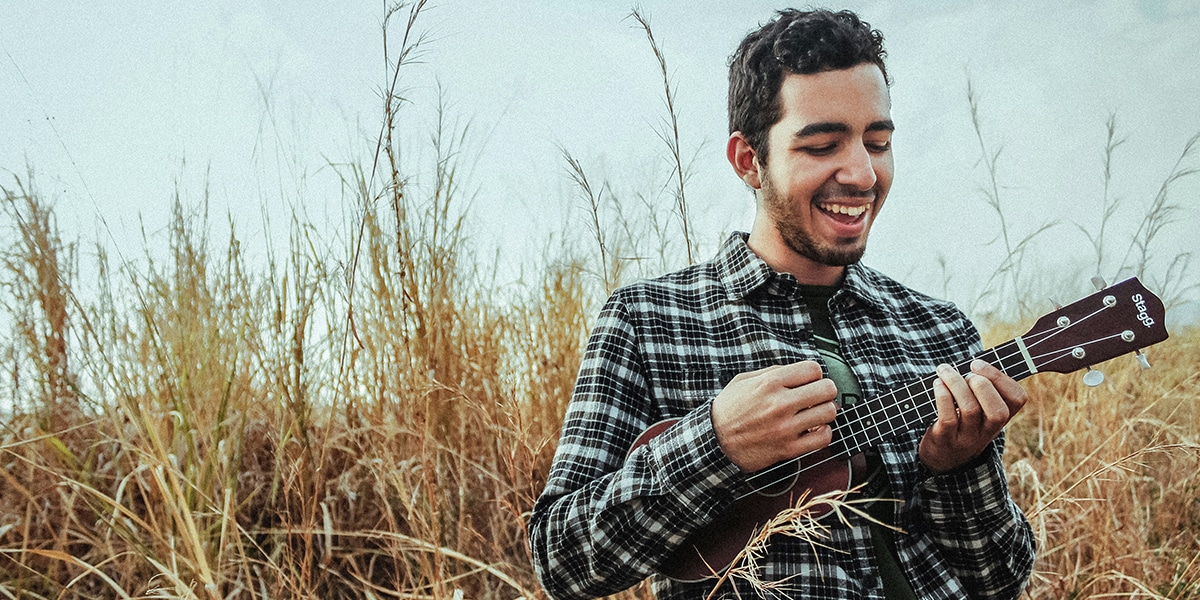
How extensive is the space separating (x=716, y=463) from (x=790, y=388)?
137 millimetres

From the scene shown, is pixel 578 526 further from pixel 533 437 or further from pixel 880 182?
pixel 533 437

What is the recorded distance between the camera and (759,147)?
1374 millimetres

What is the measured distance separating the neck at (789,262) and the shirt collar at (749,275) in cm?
2

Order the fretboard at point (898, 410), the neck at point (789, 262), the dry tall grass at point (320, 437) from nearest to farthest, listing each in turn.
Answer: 1. the fretboard at point (898, 410)
2. the neck at point (789, 262)
3. the dry tall grass at point (320, 437)

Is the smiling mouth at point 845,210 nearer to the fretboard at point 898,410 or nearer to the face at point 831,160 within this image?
the face at point 831,160

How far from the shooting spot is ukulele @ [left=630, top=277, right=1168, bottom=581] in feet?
3.83

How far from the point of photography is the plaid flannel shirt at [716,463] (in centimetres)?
111

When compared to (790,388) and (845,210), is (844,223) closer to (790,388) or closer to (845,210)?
(845,210)

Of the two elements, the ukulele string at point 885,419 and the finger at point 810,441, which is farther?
the ukulele string at point 885,419

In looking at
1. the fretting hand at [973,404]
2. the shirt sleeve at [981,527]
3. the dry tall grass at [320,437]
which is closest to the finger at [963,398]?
the fretting hand at [973,404]

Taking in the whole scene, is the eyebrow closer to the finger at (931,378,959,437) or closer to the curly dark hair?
the curly dark hair

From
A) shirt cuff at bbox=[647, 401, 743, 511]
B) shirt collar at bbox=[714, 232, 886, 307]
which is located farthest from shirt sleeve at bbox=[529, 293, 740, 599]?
shirt collar at bbox=[714, 232, 886, 307]

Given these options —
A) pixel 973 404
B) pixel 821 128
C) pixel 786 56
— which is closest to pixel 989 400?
pixel 973 404

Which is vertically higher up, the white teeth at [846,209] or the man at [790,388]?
the white teeth at [846,209]
